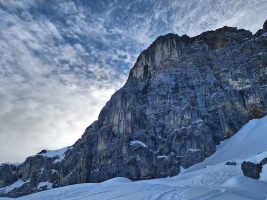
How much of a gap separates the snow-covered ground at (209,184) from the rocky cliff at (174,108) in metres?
6.05

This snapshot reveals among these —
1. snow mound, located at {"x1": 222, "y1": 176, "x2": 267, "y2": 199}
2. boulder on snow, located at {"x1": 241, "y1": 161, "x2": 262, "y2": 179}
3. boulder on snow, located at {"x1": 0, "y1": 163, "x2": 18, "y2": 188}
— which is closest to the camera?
snow mound, located at {"x1": 222, "y1": 176, "x2": 267, "y2": 199}

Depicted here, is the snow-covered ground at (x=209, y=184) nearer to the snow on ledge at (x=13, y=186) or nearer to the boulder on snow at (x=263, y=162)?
the boulder on snow at (x=263, y=162)

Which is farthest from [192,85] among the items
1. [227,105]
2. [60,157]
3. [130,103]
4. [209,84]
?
[60,157]

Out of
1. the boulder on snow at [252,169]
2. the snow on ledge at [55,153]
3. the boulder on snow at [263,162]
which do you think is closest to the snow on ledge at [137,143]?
the boulder on snow at [252,169]

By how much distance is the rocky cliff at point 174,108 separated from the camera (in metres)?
87.2

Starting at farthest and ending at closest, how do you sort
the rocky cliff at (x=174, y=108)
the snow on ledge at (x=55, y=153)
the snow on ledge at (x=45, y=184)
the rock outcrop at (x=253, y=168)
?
1. the snow on ledge at (x=55, y=153)
2. the snow on ledge at (x=45, y=184)
3. the rocky cliff at (x=174, y=108)
4. the rock outcrop at (x=253, y=168)

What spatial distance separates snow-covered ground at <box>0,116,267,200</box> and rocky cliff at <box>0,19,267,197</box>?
6055 mm

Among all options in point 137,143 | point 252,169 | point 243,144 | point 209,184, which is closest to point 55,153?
point 137,143

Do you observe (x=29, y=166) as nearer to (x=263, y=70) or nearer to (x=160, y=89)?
(x=160, y=89)

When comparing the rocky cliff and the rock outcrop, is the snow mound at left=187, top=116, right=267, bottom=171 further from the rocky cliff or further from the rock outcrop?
the rock outcrop

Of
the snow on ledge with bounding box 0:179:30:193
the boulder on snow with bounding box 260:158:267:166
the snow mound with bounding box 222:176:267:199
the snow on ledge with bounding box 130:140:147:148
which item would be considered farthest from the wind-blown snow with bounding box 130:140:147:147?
the snow on ledge with bounding box 0:179:30:193

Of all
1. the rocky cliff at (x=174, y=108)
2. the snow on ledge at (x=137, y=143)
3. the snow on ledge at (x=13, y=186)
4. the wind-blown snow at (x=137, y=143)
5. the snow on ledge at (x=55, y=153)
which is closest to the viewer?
the rocky cliff at (x=174, y=108)

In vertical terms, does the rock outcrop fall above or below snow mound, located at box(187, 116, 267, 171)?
below

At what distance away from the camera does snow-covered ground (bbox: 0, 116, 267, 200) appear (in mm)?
26766
